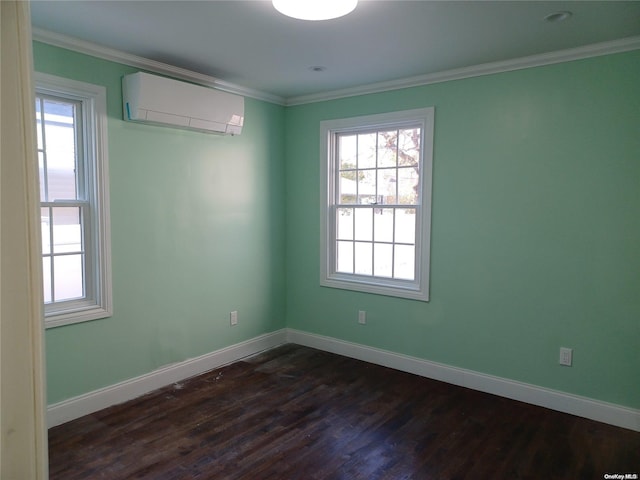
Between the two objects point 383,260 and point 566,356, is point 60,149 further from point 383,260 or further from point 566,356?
point 566,356

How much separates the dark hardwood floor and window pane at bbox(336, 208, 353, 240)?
4.51ft

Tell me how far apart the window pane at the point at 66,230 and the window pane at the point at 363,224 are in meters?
2.32

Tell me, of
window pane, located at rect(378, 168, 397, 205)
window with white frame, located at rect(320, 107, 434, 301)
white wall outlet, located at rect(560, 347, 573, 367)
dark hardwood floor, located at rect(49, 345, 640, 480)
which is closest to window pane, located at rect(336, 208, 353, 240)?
window with white frame, located at rect(320, 107, 434, 301)

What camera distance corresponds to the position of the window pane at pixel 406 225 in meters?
3.83

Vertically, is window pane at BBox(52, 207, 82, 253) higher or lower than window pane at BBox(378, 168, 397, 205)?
lower

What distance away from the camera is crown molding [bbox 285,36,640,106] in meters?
2.80

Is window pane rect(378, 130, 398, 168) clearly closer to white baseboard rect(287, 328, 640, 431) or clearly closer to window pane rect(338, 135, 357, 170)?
window pane rect(338, 135, 357, 170)

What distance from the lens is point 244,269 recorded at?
4195mm

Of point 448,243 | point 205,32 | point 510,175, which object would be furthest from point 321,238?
point 205,32

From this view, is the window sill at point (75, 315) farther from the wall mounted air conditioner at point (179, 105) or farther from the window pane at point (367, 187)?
the window pane at point (367, 187)

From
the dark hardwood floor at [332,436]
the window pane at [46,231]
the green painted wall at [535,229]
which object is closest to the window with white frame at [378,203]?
the green painted wall at [535,229]

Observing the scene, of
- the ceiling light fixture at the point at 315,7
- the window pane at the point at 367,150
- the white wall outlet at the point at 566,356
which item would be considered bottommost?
the white wall outlet at the point at 566,356

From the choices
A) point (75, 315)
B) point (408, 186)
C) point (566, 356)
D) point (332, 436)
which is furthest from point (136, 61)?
point (566, 356)

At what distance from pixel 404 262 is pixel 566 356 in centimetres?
142
